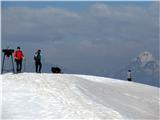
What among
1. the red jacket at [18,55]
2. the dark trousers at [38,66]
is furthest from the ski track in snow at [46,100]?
the dark trousers at [38,66]

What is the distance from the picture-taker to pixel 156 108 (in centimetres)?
3903

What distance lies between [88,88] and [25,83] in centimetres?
498

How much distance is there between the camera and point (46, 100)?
32.0 metres

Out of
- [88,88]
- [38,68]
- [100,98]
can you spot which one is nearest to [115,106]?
[100,98]

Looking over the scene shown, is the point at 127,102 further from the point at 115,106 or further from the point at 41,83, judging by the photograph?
the point at 41,83

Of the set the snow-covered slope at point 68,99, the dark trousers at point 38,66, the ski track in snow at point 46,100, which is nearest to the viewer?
the ski track in snow at point 46,100

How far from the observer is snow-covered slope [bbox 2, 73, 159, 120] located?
2938cm

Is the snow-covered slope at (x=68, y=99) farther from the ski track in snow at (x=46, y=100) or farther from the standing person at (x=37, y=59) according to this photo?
the standing person at (x=37, y=59)

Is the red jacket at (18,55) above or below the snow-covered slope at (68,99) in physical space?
above

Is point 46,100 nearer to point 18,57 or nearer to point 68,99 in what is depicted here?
point 68,99

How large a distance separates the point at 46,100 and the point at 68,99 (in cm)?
173

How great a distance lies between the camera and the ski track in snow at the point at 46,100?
94.9 feet

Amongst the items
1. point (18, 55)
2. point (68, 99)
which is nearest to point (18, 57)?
point (18, 55)

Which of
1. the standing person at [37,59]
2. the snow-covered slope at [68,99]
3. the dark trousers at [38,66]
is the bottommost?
the snow-covered slope at [68,99]
